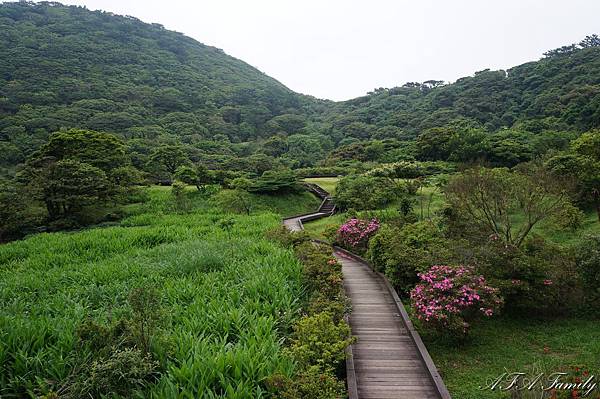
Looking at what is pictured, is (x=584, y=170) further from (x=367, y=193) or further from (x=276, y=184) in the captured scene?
(x=276, y=184)

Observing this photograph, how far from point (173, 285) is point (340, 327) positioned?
3452 millimetres

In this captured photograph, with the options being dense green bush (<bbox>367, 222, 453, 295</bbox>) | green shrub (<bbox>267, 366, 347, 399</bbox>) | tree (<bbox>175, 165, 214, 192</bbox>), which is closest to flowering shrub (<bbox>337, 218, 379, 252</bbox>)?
dense green bush (<bbox>367, 222, 453, 295</bbox>)

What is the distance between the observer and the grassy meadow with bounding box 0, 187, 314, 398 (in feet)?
12.1

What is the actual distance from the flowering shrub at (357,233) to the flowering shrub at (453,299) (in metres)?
5.18

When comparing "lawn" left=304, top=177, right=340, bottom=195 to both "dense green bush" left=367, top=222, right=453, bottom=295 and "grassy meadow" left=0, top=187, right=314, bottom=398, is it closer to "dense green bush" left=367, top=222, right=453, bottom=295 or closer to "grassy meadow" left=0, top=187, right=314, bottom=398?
→ "grassy meadow" left=0, top=187, right=314, bottom=398

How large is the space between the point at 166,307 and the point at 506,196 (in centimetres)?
1018

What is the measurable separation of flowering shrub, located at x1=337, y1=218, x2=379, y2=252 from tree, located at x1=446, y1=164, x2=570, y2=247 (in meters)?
3.03

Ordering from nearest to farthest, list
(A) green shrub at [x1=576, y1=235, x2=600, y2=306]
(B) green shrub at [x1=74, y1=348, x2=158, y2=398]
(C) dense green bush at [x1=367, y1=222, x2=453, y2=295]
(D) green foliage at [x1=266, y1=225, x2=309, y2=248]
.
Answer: (B) green shrub at [x1=74, y1=348, x2=158, y2=398] → (A) green shrub at [x1=576, y1=235, x2=600, y2=306] → (C) dense green bush at [x1=367, y1=222, x2=453, y2=295] → (D) green foliage at [x1=266, y1=225, x2=309, y2=248]

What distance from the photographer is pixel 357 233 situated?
12797 millimetres

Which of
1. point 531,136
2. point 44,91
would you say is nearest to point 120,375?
point 531,136

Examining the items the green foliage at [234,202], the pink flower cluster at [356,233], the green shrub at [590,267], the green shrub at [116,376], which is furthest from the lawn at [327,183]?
the green shrub at [116,376]

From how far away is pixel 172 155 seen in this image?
2745 centimetres

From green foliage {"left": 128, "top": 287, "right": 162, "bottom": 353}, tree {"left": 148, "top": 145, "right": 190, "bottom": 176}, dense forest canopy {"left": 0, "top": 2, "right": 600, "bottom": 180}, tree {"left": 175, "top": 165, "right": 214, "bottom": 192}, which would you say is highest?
dense forest canopy {"left": 0, "top": 2, "right": 600, "bottom": 180}

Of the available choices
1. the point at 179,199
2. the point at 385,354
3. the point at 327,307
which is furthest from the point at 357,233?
the point at 179,199
